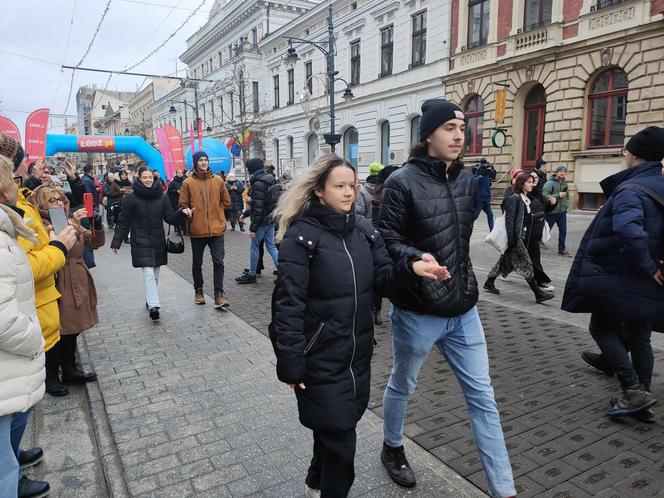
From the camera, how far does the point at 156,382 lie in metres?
4.23

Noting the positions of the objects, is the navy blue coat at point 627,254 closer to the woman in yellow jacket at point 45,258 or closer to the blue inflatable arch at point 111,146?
the woman in yellow jacket at point 45,258

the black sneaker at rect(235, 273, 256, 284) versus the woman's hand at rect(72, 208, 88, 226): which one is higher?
the woman's hand at rect(72, 208, 88, 226)

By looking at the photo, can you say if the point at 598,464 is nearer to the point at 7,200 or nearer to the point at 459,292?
the point at 459,292

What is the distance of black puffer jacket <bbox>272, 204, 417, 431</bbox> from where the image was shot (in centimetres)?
214

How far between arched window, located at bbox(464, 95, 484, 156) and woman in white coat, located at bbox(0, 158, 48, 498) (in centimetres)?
2059

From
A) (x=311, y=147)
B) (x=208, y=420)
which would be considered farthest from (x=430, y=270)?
(x=311, y=147)

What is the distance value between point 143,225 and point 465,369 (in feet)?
15.2

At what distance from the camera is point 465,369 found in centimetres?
260

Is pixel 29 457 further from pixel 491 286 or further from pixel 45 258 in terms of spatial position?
pixel 491 286

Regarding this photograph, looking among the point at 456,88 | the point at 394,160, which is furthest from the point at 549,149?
the point at 394,160

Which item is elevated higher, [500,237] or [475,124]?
[475,124]

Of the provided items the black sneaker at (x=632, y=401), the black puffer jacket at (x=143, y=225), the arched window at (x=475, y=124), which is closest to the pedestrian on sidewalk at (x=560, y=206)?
the black sneaker at (x=632, y=401)

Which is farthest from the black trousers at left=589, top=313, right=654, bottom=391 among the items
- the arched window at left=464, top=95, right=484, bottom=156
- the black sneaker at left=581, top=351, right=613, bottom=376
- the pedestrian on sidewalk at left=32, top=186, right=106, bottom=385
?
the arched window at left=464, top=95, right=484, bottom=156

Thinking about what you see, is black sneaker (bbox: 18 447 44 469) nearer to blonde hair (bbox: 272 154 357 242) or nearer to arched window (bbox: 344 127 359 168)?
blonde hair (bbox: 272 154 357 242)
